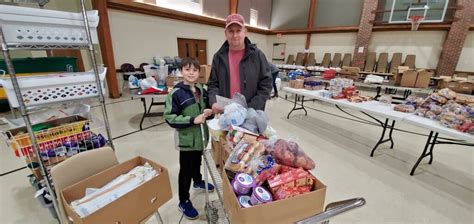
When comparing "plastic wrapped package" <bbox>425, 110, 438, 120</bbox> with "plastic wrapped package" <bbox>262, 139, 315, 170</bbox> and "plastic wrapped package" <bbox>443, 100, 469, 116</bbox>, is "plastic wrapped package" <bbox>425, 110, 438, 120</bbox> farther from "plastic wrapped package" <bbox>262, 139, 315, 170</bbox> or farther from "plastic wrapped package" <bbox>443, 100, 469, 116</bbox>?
"plastic wrapped package" <bbox>262, 139, 315, 170</bbox>

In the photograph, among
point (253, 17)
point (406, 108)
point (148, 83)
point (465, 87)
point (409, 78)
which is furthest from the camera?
point (253, 17)

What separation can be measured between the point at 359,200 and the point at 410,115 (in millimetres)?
2188

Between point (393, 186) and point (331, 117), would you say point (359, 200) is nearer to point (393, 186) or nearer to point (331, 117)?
point (393, 186)

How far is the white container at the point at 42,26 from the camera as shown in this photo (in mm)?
1053

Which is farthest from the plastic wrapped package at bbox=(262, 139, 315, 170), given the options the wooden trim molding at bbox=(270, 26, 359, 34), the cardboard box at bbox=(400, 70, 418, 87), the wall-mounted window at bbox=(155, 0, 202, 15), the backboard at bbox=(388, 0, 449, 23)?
the wooden trim molding at bbox=(270, 26, 359, 34)

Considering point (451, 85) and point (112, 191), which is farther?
point (451, 85)

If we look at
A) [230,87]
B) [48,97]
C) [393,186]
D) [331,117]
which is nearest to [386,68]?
[331,117]

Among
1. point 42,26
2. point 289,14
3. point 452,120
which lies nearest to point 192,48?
point 289,14

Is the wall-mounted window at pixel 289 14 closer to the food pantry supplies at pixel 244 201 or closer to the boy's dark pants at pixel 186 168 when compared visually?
the boy's dark pants at pixel 186 168

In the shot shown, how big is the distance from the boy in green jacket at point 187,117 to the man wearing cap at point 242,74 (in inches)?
5.2

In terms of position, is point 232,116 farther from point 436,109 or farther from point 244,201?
point 436,109

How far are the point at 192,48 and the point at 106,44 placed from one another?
3.32 m

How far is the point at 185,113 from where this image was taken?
1.40 m

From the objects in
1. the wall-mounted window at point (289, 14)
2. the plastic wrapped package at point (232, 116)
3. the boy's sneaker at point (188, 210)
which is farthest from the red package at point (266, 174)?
the wall-mounted window at point (289, 14)
